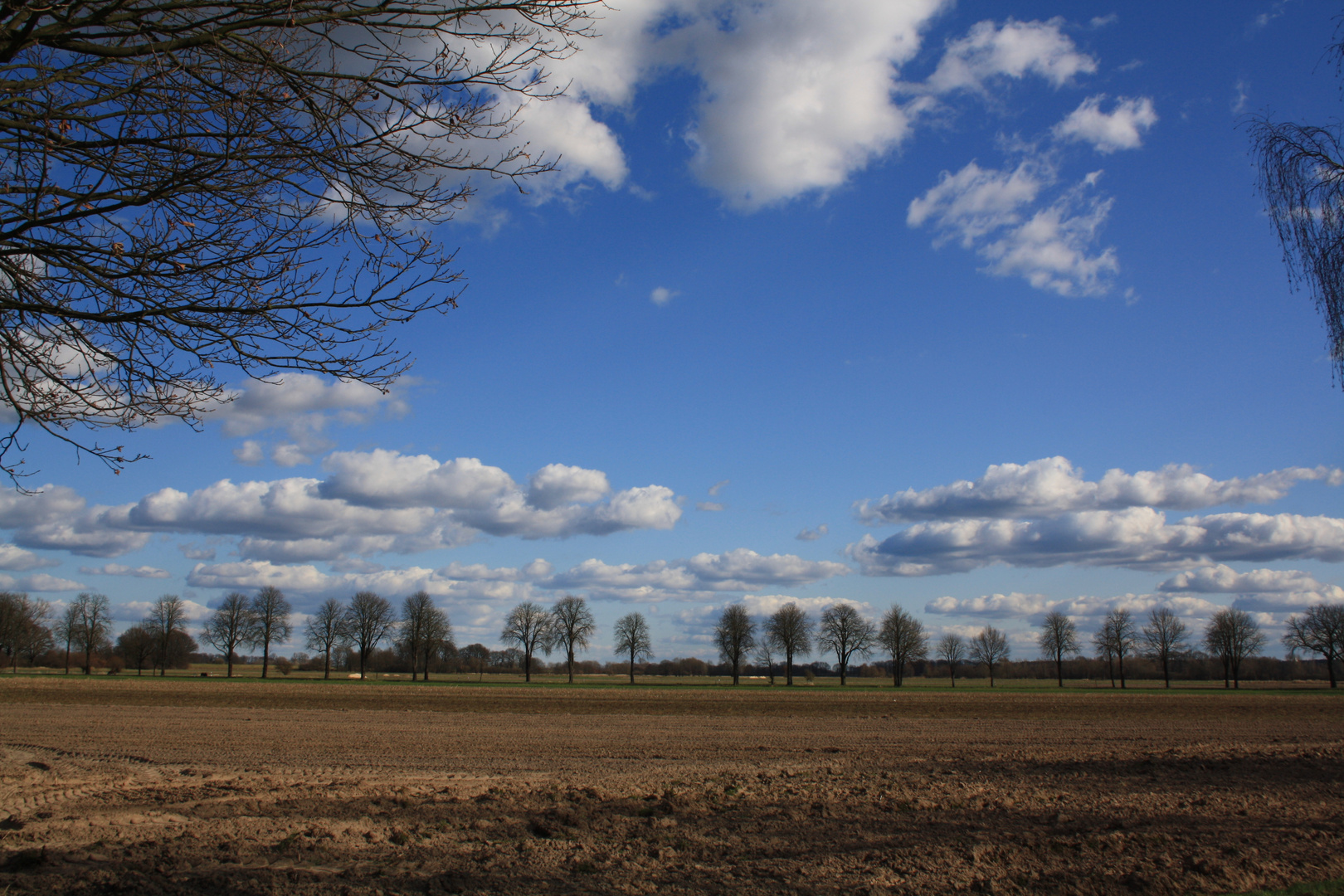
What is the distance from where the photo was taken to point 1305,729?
2948cm

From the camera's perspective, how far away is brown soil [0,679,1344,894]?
711 centimetres

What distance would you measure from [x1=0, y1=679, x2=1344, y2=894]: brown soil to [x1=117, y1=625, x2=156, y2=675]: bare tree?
10091 centimetres

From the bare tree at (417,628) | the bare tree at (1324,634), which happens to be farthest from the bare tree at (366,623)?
the bare tree at (1324,634)

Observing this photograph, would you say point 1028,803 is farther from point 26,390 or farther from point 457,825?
point 26,390

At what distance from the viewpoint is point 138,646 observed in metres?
106

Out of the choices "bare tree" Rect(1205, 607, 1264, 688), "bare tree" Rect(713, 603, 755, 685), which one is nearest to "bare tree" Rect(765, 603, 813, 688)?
"bare tree" Rect(713, 603, 755, 685)

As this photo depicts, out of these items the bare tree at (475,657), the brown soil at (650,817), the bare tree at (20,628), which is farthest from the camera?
the bare tree at (475,657)

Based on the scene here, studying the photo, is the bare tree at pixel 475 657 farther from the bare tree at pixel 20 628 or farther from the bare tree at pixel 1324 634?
the bare tree at pixel 1324 634

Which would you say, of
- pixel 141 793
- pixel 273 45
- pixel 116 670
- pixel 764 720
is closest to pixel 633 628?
pixel 116 670

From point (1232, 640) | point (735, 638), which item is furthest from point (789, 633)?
point (1232, 640)

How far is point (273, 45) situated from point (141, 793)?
393 inches

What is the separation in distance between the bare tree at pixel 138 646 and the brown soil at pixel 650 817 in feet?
331

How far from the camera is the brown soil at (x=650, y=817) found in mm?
7113

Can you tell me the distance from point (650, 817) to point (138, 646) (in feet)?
400
